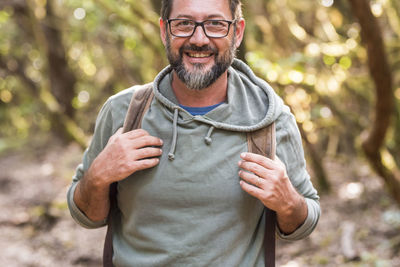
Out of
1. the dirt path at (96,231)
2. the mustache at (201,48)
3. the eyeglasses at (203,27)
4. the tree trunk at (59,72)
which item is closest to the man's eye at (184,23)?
the eyeglasses at (203,27)

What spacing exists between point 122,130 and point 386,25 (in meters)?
7.30

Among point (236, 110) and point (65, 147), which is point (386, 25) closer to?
point (236, 110)

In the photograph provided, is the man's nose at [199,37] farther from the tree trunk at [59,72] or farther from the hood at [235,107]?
the tree trunk at [59,72]

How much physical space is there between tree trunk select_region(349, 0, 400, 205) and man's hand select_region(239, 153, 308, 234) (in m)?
2.21

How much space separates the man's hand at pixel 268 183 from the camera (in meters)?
2.00

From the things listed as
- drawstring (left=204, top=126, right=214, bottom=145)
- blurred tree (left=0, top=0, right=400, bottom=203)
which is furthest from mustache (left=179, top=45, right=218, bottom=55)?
blurred tree (left=0, top=0, right=400, bottom=203)

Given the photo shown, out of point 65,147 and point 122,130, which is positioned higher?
point 122,130

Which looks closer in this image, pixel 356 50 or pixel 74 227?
pixel 356 50

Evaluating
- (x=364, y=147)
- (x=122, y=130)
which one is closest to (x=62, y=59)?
(x=364, y=147)

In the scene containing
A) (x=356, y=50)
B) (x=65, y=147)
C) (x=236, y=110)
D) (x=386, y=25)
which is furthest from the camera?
(x=65, y=147)

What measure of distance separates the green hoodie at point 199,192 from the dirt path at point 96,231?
3.24m

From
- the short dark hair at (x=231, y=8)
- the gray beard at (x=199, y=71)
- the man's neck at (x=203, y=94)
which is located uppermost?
the short dark hair at (x=231, y=8)

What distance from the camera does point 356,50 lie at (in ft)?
20.9

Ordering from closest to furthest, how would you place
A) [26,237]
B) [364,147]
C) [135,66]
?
[364,147]
[26,237]
[135,66]
